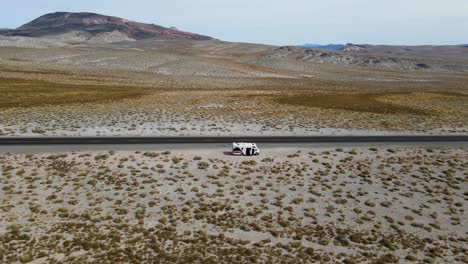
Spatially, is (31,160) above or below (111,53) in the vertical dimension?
below

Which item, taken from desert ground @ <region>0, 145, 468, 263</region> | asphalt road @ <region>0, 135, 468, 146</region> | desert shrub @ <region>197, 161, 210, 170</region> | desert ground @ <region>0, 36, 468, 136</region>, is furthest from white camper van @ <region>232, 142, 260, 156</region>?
desert ground @ <region>0, 36, 468, 136</region>

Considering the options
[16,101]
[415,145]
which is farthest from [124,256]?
[16,101]

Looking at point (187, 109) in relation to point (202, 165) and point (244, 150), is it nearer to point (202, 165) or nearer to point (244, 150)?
point (244, 150)

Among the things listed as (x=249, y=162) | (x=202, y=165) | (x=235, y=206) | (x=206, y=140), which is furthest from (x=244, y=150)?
(x=235, y=206)

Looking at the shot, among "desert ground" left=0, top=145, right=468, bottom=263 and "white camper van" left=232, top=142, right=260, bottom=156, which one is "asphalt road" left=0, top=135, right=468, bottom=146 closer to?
"desert ground" left=0, top=145, right=468, bottom=263

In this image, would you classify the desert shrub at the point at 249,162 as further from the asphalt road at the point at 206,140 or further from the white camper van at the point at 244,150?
the asphalt road at the point at 206,140

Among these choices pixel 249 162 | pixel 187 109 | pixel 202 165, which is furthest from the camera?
pixel 187 109

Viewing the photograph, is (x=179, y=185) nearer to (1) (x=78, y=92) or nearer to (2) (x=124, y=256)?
(2) (x=124, y=256)
